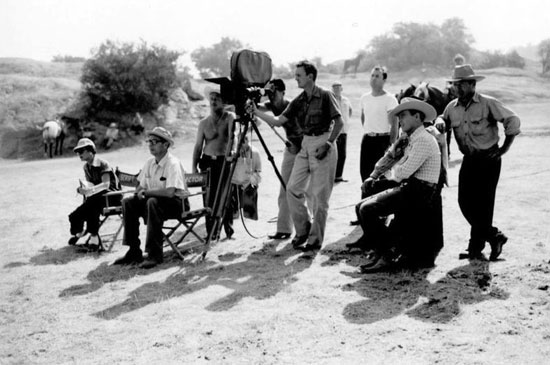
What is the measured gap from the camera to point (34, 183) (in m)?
13.0

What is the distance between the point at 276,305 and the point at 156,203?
6.33 feet

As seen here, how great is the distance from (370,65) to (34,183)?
35950mm


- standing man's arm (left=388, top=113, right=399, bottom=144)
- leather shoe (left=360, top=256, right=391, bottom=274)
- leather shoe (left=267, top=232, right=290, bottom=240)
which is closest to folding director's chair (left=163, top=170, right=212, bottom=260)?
leather shoe (left=267, top=232, right=290, bottom=240)

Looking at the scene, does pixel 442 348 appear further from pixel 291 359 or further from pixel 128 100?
pixel 128 100

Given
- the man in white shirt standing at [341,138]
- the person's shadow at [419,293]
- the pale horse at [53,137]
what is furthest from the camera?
the pale horse at [53,137]

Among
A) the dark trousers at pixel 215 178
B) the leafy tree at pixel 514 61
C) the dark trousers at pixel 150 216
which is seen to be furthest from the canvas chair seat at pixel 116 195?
the leafy tree at pixel 514 61

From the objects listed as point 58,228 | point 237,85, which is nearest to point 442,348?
point 237,85

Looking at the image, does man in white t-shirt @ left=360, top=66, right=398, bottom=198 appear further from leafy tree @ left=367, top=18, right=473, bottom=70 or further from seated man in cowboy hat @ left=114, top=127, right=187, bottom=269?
leafy tree @ left=367, top=18, right=473, bottom=70

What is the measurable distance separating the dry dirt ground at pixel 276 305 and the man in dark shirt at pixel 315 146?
478 mm

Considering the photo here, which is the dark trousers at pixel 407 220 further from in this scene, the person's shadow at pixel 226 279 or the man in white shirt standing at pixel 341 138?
the man in white shirt standing at pixel 341 138

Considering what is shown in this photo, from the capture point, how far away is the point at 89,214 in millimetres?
6668

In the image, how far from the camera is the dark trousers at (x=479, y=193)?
539 cm

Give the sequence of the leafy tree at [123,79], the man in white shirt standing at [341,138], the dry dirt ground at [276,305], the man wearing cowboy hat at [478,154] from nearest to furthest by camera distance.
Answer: the dry dirt ground at [276,305]
the man wearing cowboy hat at [478,154]
the man in white shirt standing at [341,138]
the leafy tree at [123,79]

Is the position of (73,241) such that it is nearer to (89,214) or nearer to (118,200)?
(89,214)
